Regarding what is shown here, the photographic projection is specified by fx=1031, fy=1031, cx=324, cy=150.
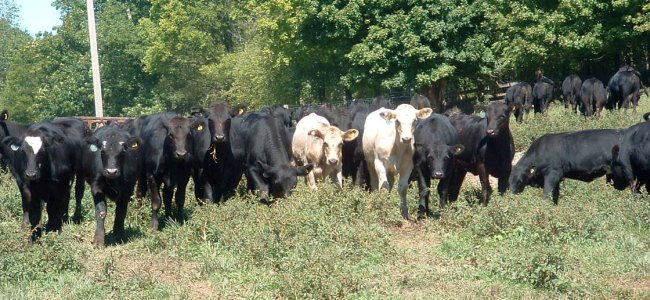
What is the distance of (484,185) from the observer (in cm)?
1619

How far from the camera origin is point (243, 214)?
13.7 m

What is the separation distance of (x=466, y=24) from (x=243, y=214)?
95.4 ft

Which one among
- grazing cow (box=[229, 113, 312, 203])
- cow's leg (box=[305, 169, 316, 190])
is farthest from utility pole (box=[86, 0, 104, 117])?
cow's leg (box=[305, 169, 316, 190])

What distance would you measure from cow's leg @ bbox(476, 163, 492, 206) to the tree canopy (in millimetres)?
23092

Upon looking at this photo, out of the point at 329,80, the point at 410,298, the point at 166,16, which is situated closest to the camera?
the point at 410,298

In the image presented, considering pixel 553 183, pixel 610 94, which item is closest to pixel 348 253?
pixel 553 183

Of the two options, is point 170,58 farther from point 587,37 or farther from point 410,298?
point 410,298

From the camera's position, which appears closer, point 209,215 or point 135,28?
point 209,215

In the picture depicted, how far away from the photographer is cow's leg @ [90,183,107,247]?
13531 millimetres

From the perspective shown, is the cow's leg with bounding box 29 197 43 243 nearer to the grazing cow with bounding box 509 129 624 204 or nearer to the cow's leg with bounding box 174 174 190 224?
the cow's leg with bounding box 174 174 190 224

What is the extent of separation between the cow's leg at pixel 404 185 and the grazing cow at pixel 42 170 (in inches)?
187

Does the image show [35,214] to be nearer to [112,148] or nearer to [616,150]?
[112,148]

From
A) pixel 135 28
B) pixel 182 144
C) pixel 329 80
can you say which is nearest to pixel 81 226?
pixel 182 144

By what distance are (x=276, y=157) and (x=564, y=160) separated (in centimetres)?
450
